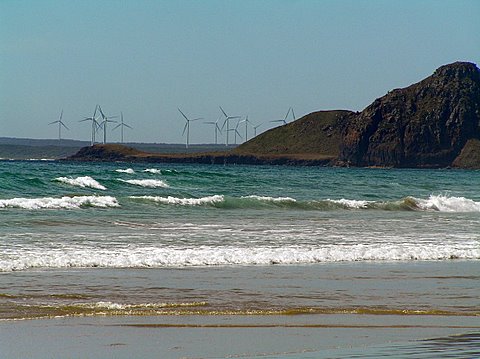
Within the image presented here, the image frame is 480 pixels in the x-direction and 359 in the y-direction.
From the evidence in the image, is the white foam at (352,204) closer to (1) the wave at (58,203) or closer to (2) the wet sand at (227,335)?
(1) the wave at (58,203)

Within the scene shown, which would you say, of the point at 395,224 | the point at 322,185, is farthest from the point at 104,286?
the point at 322,185

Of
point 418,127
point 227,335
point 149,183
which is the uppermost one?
point 418,127

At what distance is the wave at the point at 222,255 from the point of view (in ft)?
53.6

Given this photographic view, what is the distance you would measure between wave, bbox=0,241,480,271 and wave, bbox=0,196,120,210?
11751 millimetres

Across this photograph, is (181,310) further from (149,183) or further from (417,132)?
(417,132)

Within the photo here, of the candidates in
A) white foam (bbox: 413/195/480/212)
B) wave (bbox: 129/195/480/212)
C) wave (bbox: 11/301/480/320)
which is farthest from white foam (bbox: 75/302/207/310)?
white foam (bbox: 413/195/480/212)

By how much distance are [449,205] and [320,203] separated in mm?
6768

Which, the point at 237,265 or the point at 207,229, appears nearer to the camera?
the point at 237,265

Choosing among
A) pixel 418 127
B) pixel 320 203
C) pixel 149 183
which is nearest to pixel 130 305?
pixel 320 203

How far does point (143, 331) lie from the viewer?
34.6ft

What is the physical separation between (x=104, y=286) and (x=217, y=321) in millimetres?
3043

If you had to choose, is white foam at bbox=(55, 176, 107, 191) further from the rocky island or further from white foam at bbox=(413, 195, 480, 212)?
the rocky island

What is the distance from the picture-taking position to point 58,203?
1200 inches

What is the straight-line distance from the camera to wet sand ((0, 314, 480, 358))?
935 cm
